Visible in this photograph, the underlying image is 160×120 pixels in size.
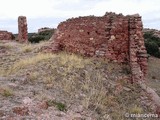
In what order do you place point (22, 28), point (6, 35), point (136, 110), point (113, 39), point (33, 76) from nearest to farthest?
point (136, 110) < point (33, 76) < point (113, 39) < point (22, 28) < point (6, 35)

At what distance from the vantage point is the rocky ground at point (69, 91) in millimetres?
10086

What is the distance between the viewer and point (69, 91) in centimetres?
1209

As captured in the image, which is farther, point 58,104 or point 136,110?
point 136,110

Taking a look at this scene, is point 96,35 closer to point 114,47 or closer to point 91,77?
point 114,47

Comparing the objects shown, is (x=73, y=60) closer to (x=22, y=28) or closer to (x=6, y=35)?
(x=22, y=28)

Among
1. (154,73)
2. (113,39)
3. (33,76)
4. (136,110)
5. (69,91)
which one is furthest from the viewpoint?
(154,73)

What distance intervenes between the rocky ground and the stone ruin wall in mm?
389

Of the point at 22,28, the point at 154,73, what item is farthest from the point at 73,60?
the point at 154,73

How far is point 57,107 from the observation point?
409 inches

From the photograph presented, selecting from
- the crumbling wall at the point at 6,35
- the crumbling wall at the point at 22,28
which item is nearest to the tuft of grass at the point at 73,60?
the crumbling wall at the point at 22,28

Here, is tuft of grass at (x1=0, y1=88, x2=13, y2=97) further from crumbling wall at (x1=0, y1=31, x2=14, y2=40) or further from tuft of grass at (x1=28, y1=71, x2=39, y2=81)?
crumbling wall at (x1=0, y1=31, x2=14, y2=40)

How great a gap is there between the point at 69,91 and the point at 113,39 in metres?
4.29

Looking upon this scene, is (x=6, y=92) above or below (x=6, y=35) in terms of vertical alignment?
below

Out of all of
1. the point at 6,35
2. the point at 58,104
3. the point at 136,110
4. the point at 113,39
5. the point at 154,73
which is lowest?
the point at 154,73
